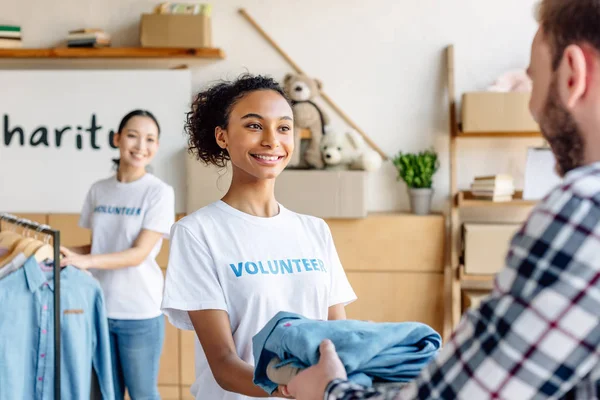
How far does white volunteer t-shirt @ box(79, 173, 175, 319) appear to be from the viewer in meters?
2.77

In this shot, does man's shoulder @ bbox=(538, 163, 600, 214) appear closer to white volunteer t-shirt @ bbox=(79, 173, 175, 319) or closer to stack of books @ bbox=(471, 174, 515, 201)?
white volunteer t-shirt @ bbox=(79, 173, 175, 319)

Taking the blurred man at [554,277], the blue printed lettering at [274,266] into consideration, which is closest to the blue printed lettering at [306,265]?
the blue printed lettering at [274,266]

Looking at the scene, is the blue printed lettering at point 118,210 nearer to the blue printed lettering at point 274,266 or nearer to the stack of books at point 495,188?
the blue printed lettering at point 274,266

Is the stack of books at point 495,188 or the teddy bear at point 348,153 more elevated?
the teddy bear at point 348,153

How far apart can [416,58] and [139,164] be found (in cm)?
179

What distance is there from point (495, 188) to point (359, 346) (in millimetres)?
2838

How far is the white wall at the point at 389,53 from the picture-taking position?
3928 millimetres

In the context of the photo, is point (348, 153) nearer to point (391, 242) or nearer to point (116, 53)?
point (391, 242)

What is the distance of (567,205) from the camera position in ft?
2.13

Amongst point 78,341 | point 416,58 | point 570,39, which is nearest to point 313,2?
point 416,58

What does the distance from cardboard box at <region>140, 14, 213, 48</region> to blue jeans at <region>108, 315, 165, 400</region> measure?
1.64 m

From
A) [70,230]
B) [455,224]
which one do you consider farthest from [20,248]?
[455,224]

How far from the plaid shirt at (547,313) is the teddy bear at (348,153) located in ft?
9.89

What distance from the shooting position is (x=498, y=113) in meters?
3.62
